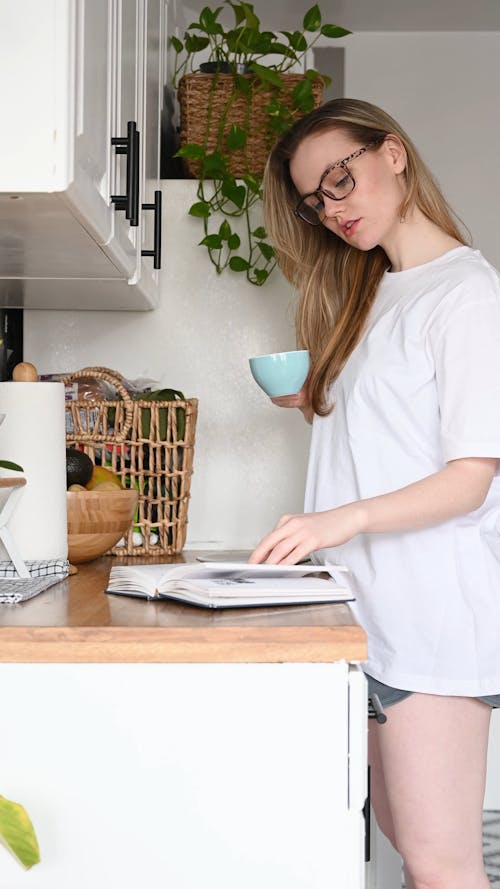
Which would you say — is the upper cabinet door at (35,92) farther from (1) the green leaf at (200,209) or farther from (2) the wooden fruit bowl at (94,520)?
(1) the green leaf at (200,209)

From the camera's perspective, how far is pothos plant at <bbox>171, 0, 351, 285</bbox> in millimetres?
2043

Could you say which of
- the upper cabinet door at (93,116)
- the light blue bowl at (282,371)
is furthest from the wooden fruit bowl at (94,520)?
the upper cabinet door at (93,116)

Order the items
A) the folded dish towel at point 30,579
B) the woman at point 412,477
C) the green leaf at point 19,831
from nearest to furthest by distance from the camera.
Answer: the green leaf at point 19,831 < the folded dish towel at point 30,579 < the woman at point 412,477

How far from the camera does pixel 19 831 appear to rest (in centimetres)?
84

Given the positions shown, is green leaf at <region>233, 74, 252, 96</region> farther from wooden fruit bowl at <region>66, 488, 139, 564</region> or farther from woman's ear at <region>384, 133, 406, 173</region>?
wooden fruit bowl at <region>66, 488, 139, 564</region>

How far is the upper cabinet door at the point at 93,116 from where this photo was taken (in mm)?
1101

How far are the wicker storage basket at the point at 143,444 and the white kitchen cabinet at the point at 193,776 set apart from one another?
3.09 feet

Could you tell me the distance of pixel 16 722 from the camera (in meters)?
0.98

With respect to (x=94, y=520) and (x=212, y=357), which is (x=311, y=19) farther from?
(x=94, y=520)

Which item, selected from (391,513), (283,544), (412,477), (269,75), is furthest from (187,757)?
(269,75)

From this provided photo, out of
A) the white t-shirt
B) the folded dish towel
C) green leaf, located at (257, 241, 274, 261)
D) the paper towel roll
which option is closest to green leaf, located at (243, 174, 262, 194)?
green leaf, located at (257, 241, 274, 261)

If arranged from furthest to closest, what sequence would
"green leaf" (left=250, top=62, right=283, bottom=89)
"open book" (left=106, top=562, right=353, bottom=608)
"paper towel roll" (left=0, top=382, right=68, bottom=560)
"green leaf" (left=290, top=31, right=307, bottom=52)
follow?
1. "green leaf" (left=290, top=31, right=307, bottom=52)
2. "green leaf" (left=250, top=62, right=283, bottom=89)
3. "paper towel roll" (left=0, top=382, right=68, bottom=560)
4. "open book" (left=106, top=562, right=353, bottom=608)

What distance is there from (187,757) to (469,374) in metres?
0.62

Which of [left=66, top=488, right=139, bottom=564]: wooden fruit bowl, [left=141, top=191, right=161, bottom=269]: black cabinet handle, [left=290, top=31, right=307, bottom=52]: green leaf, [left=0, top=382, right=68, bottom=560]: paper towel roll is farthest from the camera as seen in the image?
[left=290, top=31, right=307, bottom=52]: green leaf
